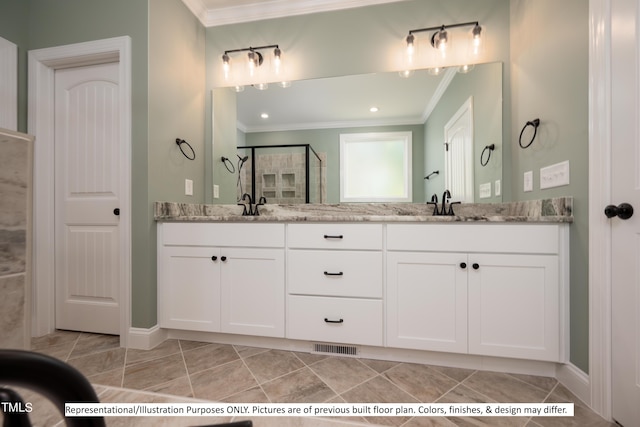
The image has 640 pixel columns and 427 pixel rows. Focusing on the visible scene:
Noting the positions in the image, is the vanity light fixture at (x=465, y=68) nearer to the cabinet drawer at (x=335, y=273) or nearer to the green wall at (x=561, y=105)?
the green wall at (x=561, y=105)

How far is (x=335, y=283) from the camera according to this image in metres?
1.71

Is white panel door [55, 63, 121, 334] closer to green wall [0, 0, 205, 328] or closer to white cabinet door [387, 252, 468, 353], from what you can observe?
green wall [0, 0, 205, 328]

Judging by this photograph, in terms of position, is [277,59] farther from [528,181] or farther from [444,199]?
[528,181]

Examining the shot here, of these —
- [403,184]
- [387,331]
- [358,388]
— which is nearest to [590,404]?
[387,331]

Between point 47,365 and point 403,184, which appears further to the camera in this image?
point 403,184

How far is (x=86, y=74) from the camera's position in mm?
2062

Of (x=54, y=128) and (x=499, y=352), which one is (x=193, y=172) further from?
(x=499, y=352)

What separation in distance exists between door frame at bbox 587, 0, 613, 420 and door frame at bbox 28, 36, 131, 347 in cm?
252

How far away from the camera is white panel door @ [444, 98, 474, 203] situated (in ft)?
6.72

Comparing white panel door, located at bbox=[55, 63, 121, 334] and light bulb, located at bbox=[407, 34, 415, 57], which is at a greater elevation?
light bulb, located at bbox=[407, 34, 415, 57]

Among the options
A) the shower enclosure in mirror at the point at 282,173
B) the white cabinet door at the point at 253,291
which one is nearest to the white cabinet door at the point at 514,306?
the white cabinet door at the point at 253,291

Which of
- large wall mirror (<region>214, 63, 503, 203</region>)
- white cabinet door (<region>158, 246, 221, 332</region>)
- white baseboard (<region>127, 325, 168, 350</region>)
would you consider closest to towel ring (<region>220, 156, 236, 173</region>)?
large wall mirror (<region>214, 63, 503, 203</region>)

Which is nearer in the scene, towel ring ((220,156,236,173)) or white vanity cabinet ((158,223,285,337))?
white vanity cabinet ((158,223,285,337))

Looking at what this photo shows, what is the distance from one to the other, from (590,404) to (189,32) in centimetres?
332
